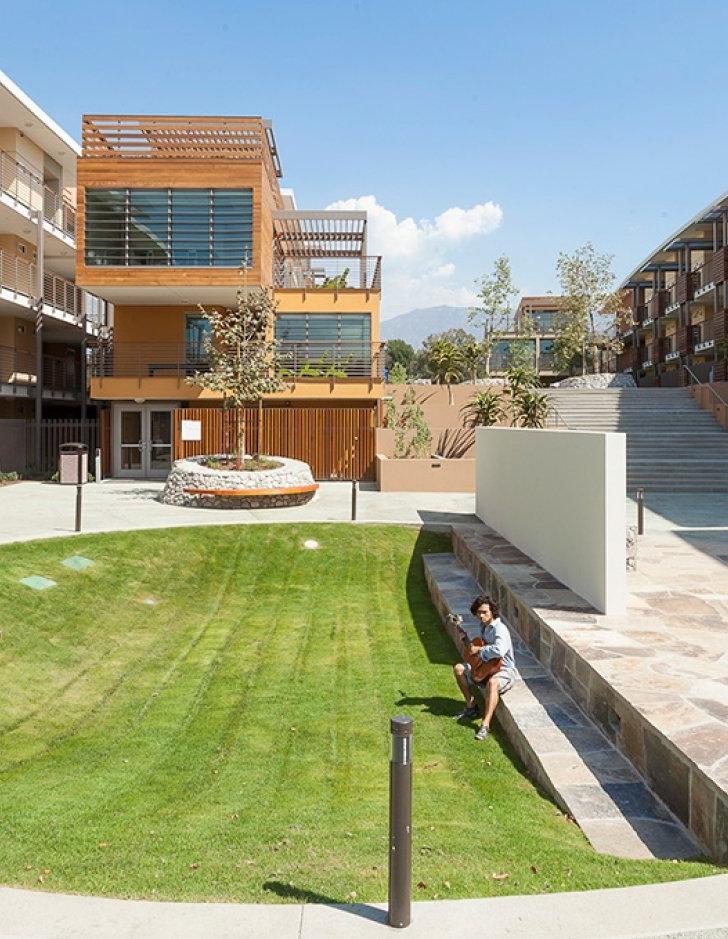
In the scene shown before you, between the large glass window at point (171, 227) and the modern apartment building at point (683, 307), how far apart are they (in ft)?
68.2

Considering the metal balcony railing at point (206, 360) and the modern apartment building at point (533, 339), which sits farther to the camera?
the modern apartment building at point (533, 339)

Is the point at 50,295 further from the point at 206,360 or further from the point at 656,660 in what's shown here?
the point at 656,660

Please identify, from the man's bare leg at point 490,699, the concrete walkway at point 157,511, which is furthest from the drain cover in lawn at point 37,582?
the man's bare leg at point 490,699

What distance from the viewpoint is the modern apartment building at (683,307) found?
118 ft

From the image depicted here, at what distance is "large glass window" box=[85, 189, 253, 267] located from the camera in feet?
78.6

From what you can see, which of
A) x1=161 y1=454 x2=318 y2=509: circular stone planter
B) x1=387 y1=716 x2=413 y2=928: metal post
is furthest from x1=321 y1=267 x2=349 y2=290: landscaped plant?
x1=387 y1=716 x2=413 y2=928: metal post

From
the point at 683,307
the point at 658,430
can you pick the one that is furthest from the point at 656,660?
the point at 683,307

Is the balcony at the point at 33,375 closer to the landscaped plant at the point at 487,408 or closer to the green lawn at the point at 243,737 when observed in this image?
the green lawn at the point at 243,737

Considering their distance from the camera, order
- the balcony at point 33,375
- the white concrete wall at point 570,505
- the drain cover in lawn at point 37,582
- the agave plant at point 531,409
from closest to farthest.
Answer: the white concrete wall at point 570,505
the drain cover in lawn at point 37,582
the agave plant at point 531,409
the balcony at point 33,375

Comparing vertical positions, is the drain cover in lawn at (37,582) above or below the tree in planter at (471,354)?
below

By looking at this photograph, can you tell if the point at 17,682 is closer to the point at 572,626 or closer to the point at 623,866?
the point at 572,626

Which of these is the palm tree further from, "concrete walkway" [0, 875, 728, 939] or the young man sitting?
"concrete walkway" [0, 875, 728, 939]

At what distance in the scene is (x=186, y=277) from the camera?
23.9 metres

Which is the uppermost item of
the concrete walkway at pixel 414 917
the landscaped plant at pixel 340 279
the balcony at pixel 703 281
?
the balcony at pixel 703 281
